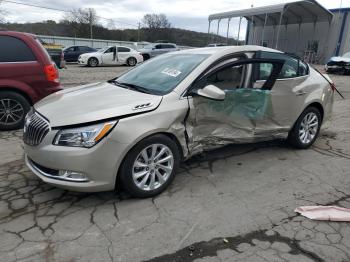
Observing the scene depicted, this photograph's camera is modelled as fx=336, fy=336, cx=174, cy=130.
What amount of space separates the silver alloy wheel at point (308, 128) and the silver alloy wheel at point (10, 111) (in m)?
4.85

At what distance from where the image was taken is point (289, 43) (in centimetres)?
3669

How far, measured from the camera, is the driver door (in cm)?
2297

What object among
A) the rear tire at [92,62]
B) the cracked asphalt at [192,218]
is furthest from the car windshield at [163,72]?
the rear tire at [92,62]

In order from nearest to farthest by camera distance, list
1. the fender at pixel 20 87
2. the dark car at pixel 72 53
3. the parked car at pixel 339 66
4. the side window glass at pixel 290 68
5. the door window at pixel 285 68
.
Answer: the door window at pixel 285 68 < the side window glass at pixel 290 68 < the fender at pixel 20 87 < the parked car at pixel 339 66 < the dark car at pixel 72 53

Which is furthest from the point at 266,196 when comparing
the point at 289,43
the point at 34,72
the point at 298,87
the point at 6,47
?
the point at 289,43

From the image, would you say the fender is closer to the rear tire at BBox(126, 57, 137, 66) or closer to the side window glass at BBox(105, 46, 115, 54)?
the side window glass at BBox(105, 46, 115, 54)

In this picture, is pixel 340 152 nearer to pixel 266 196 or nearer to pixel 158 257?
pixel 266 196

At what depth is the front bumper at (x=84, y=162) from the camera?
10.5ft

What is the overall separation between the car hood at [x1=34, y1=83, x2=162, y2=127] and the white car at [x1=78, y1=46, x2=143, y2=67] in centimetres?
1925

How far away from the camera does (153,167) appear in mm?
3641

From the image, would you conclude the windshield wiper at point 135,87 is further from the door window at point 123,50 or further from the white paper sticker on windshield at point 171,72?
the door window at point 123,50

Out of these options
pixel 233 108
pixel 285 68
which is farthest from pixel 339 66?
pixel 233 108

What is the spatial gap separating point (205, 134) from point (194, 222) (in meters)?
1.22

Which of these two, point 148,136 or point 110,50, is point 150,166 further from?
point 110,50
